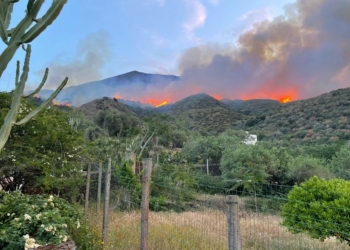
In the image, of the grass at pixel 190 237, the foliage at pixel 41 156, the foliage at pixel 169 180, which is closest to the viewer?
the grass at pixel 190 237

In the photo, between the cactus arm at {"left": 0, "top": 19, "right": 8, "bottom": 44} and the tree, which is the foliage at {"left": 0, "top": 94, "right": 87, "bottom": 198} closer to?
the cactus arm at {"left": 0, "top": 19, "right": 8, "bottom": 44}

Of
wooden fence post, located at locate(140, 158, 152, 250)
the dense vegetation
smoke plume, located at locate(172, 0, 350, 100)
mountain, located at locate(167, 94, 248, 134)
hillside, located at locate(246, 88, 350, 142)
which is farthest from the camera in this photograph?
smoke plume, located at locate(172, 0, 350, 100)

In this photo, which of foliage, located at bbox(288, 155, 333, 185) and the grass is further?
foliage, located at bbox(288, 155, 333, 185)

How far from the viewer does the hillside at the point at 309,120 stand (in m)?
23.8

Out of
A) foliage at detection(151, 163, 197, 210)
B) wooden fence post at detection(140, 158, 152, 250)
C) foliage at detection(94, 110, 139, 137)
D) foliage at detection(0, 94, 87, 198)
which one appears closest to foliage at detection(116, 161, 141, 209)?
foliage at detection(151, 163, 197, 210)

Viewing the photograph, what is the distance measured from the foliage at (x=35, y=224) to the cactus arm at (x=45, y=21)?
72.3 inches

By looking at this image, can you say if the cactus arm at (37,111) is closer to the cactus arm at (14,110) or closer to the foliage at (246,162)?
the cactus arm at (14,110)

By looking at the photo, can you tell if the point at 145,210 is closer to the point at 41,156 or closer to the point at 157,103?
the point at 41,156

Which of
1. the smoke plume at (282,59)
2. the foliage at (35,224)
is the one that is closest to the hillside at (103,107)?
the smoke plume at (282,59)

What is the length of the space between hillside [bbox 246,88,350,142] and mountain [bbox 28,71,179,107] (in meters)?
16.0

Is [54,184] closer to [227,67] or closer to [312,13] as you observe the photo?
[227,67]

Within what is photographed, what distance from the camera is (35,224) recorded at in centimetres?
305

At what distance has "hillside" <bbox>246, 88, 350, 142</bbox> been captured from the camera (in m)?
23.8

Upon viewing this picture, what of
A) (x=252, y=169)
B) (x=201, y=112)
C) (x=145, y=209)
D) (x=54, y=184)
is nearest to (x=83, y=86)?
(x=201, y=112)
